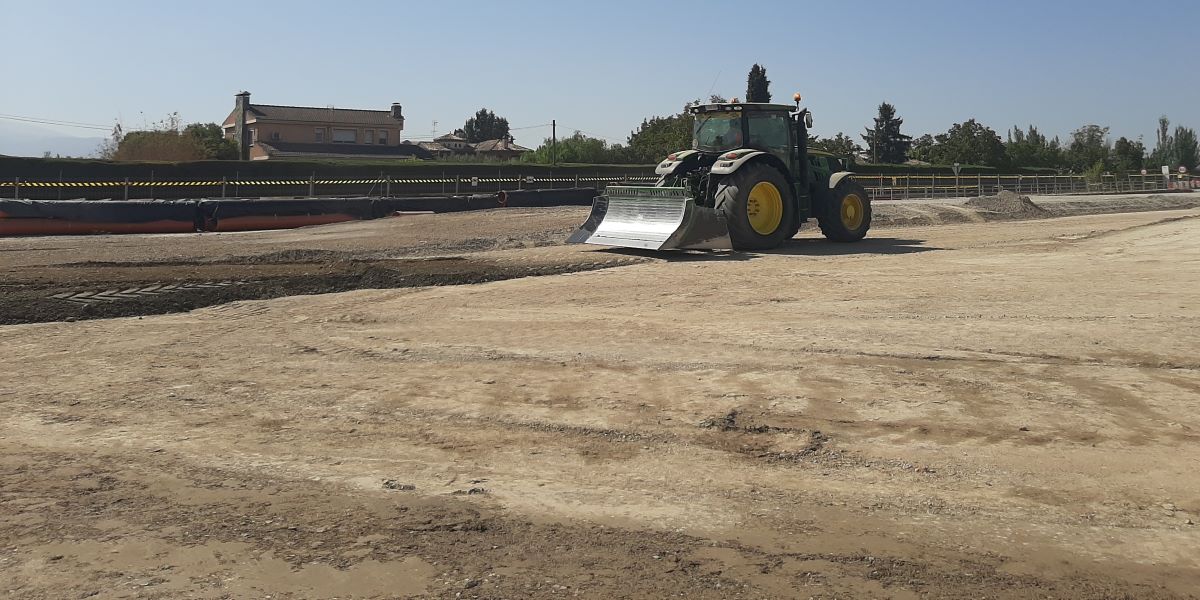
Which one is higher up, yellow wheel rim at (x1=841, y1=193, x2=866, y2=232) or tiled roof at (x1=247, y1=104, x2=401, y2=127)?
A: tiled roof at (x1=247, y1=104, x2=401, y2=127)

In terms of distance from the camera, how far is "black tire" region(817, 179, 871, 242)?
55.5 ft

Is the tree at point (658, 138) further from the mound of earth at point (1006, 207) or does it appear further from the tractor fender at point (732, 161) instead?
the tractor fender at point (732, 161)

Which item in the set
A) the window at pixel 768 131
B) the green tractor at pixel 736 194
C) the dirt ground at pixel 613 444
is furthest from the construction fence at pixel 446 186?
the dirt ground at pixel 613 444

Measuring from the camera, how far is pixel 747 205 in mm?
15367

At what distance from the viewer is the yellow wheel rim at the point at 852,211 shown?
17.0 metres

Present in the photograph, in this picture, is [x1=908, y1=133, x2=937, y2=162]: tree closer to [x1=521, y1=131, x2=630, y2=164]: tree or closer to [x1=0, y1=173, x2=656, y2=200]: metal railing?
[x1=521, y1=131, x2=630, y2=164]: tree

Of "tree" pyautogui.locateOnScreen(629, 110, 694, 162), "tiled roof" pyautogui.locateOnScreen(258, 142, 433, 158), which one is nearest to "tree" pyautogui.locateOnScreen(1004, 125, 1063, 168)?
"tree" pyautogui.locateOnScreen(629, 110, 694, 162)

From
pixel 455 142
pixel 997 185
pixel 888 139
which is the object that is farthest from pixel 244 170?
pixel 455 142

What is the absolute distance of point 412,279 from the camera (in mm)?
12172

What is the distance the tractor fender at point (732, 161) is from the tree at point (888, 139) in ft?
236

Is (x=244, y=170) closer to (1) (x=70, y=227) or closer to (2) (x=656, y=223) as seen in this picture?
(1) (x=70, y=227)

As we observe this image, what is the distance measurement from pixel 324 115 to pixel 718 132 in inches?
2902

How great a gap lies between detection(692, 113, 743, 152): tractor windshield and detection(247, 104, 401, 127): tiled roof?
71.2 meters

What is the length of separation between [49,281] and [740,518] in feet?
33.6
